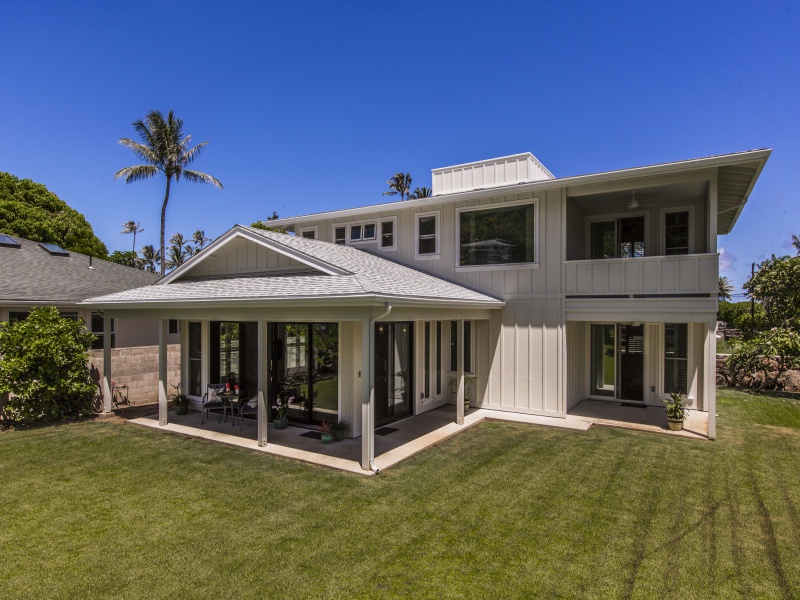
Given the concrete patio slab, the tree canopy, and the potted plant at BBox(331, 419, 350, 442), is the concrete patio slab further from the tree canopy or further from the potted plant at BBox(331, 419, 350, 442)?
the tree canopy

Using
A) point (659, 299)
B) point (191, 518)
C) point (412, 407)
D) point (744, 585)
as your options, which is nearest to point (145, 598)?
point (191, 518)

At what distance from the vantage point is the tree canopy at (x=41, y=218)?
85.3 ft

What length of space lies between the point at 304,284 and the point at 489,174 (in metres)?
7.12

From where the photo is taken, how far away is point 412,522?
517cm

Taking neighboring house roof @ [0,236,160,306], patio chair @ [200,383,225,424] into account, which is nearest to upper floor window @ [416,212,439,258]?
patio chair @ [200,383,225,424]

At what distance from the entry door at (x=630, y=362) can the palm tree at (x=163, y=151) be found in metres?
24.5

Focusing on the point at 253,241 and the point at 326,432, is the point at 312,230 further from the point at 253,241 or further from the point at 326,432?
the point at 326,432

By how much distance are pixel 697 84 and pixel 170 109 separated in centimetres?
2681

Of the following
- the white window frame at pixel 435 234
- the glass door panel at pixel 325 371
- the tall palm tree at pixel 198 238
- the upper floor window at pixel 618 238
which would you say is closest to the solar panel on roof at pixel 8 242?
the glass door panel at pixel 325 371

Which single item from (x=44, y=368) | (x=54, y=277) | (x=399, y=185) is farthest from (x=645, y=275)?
(x=399, y=185)

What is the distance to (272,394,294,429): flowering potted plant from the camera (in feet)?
30.0

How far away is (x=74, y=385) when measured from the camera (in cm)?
982

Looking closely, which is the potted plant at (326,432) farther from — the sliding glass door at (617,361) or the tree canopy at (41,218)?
the tree canopy at (41,218)

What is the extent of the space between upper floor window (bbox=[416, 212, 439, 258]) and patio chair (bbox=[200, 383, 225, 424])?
602 centimetres
